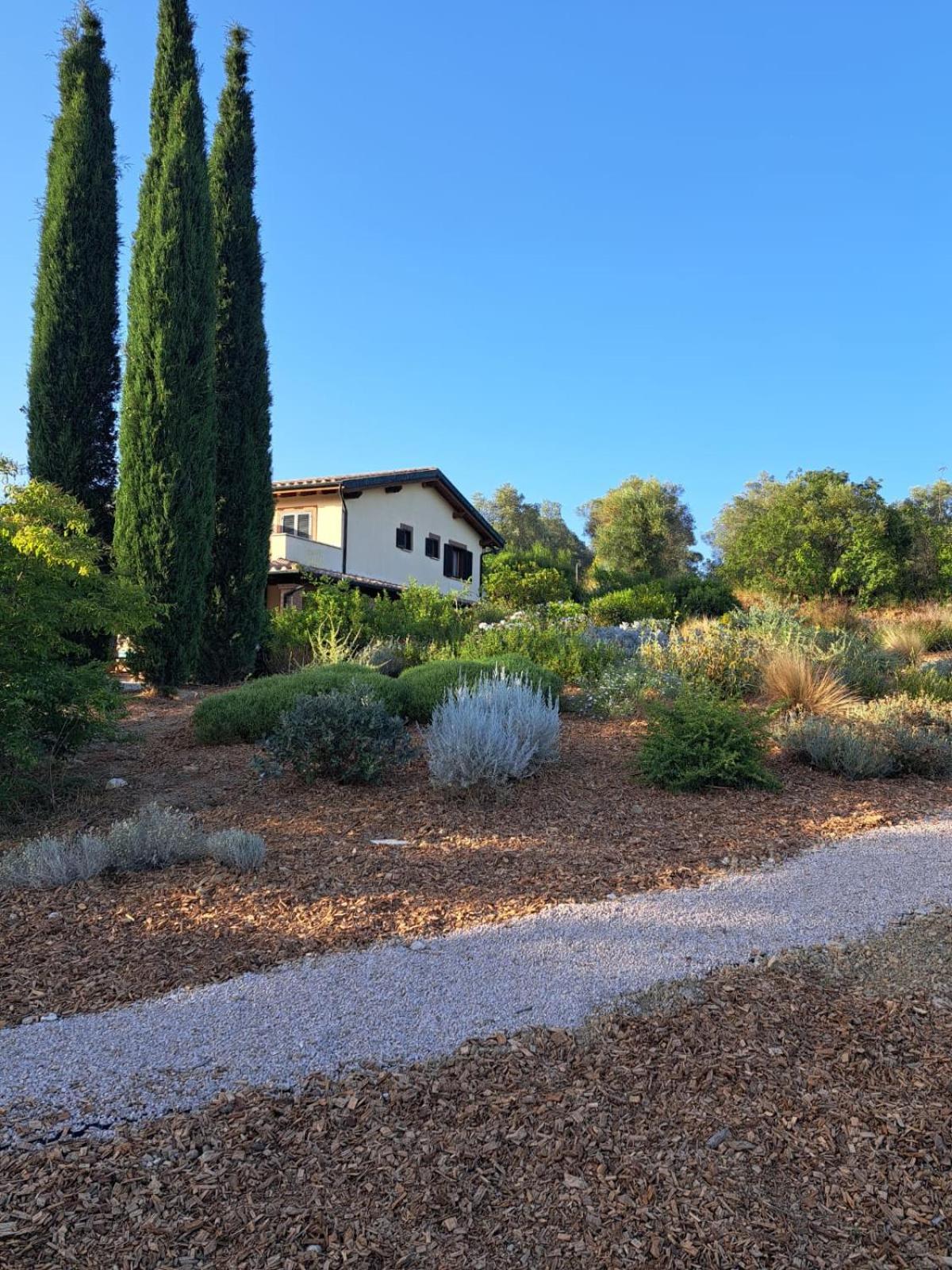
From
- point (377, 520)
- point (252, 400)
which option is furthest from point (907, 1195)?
point (377, 520)

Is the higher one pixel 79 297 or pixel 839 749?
pixel 79 297

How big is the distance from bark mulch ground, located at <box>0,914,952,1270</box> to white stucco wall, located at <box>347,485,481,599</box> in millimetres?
19483

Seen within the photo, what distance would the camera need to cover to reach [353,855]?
4.55 metres

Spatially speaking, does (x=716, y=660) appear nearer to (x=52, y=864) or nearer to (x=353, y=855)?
(x=353, y=855)

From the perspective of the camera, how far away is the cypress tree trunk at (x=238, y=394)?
486 inches

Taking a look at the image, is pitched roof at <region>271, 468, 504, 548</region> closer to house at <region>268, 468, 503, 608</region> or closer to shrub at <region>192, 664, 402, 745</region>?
house at <region>268, 468, 503, 608</region>

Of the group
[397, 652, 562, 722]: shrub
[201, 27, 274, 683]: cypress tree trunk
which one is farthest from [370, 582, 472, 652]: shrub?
[397, 652, 562, 722]: shrub

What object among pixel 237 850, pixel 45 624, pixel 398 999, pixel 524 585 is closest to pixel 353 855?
pixel 237 850

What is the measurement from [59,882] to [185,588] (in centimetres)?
712

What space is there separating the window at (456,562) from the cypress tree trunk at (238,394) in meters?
14.7

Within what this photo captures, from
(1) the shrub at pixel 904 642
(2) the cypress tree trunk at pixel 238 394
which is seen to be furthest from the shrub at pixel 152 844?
(1) the shrub at pixel 904 642

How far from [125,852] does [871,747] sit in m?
5.51

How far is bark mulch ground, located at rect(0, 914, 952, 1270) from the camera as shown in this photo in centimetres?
189

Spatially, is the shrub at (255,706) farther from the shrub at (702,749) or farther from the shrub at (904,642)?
the shrub at (904,642)
